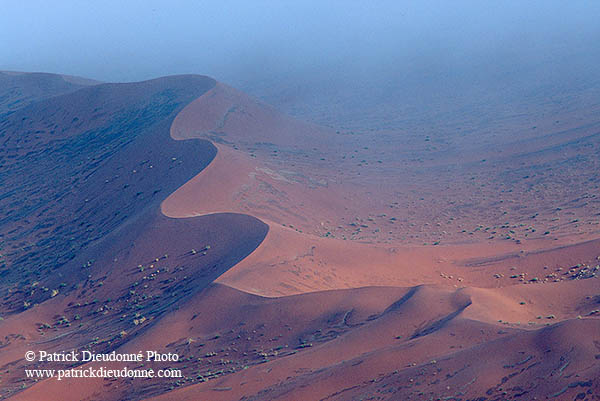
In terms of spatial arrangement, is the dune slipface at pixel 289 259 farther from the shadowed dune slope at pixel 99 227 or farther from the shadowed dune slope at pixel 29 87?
the shadowed dune slope at pixel 29 87

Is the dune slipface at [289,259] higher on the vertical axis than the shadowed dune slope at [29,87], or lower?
lower

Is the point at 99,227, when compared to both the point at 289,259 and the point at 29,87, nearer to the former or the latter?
the point at 289,259

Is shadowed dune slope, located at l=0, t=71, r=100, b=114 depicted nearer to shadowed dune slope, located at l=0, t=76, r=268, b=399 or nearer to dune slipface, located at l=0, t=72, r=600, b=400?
shadowed dune slope, located at l=0, t=76, r=268, b=399

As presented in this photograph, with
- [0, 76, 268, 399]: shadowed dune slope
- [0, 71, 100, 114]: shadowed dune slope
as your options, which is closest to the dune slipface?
[0, 76, 268, 399]: shadowed dune slope

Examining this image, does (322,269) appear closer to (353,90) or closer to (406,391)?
(406,391)

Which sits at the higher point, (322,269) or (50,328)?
(322,269)

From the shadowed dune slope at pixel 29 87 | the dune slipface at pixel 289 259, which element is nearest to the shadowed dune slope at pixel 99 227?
the dune slipface at pixel 289 259

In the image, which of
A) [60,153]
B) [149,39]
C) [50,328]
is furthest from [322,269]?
[149,39]

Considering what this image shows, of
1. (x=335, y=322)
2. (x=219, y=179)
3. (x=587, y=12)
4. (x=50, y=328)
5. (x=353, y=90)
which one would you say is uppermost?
(x=587, y=12)
